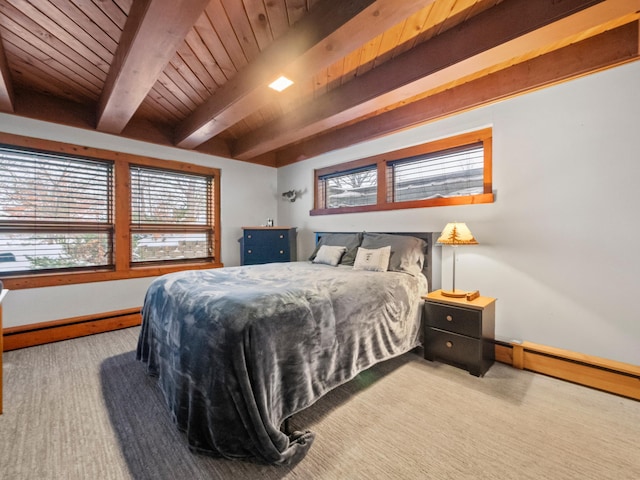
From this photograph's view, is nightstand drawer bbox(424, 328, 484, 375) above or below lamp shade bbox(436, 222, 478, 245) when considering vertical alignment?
below

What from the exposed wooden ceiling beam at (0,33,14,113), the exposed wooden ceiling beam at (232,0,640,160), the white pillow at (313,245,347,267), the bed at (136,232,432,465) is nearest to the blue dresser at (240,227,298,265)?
the white pillow at (313,245,347,267)

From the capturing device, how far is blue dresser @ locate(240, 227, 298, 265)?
410 cm

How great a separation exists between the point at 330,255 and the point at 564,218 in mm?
2169

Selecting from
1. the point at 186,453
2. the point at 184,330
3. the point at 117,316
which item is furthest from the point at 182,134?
the point at 186,453

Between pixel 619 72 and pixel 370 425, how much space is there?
3.02 m

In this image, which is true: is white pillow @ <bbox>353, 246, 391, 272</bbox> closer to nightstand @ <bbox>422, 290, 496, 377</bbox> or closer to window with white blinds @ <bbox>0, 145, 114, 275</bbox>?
nightstand @ <bbox>422, 290, 496, 377</bbox>

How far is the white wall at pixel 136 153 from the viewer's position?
2.88 meters

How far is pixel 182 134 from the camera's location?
11.6ft

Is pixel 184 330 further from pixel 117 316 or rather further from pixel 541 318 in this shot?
pixel 541 318

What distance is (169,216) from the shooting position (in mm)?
3883

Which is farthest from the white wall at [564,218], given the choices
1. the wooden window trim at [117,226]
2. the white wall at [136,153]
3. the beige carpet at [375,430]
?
the wooden window trim at [117,226]

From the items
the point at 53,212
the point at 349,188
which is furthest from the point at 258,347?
the point at 53,212

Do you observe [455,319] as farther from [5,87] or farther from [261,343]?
[5,87]

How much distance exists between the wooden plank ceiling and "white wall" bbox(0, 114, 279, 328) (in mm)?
175
